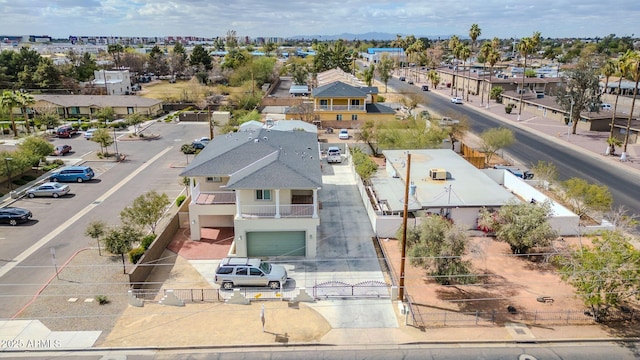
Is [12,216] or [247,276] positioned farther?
[12,216]

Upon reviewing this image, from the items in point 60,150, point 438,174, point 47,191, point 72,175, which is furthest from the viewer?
point 60,150

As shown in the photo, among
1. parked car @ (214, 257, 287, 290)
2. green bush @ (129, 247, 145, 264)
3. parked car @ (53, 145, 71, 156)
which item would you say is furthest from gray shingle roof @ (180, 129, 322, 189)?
parked car @ (53, 145, 71, 156)

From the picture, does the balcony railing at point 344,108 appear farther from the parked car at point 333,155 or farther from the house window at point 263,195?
the house window at point 263,195

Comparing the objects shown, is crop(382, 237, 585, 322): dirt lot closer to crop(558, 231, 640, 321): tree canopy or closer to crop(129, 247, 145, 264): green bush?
crop(558, 231, 640, 321): tree canopy

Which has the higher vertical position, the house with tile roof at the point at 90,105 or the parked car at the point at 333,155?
the house with tile roof at the point at 90,105

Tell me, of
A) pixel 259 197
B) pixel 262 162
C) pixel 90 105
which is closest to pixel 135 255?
pixel 259 197

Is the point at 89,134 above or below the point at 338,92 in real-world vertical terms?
below

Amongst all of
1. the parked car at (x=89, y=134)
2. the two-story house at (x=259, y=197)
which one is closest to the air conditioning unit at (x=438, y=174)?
the two-story house at (x=259, y=197)

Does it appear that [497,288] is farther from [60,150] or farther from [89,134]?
[89,134]
